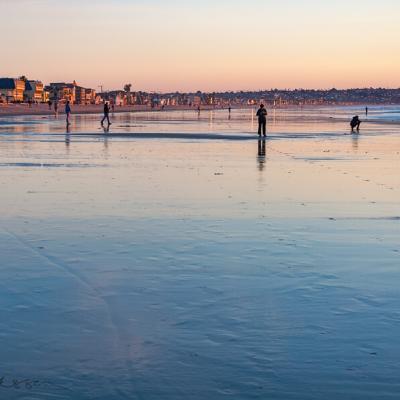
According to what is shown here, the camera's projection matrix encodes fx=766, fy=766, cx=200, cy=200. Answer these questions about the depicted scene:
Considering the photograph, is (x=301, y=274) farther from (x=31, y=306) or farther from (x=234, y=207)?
(x=234, y=207)

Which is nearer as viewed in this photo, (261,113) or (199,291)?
(199,291)

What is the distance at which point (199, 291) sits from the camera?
23.0 feet

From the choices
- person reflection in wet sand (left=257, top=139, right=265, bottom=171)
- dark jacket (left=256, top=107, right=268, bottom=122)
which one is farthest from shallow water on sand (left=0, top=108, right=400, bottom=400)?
dark jacket (left=256, top=107, right=268, bottom=122)

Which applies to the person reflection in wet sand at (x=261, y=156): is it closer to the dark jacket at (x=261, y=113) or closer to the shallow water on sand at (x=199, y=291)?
the dark jacket at (x=261, y=113)

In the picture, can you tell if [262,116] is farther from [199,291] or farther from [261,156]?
[199,291]

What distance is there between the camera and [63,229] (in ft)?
34.0

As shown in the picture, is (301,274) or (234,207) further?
(234,207)

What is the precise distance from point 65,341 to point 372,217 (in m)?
7.16

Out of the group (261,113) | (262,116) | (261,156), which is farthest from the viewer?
(262,116)

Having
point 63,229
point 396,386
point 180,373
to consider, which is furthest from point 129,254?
point 396,386

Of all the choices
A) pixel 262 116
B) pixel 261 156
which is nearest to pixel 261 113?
pixel 262 116

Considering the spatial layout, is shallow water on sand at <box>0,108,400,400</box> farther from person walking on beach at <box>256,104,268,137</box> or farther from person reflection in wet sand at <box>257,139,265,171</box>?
person walking on beach at <box>256,104,268,137</box>

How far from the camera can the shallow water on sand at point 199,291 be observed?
4824 millimetres

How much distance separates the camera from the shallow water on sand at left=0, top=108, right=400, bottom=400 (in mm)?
4824
